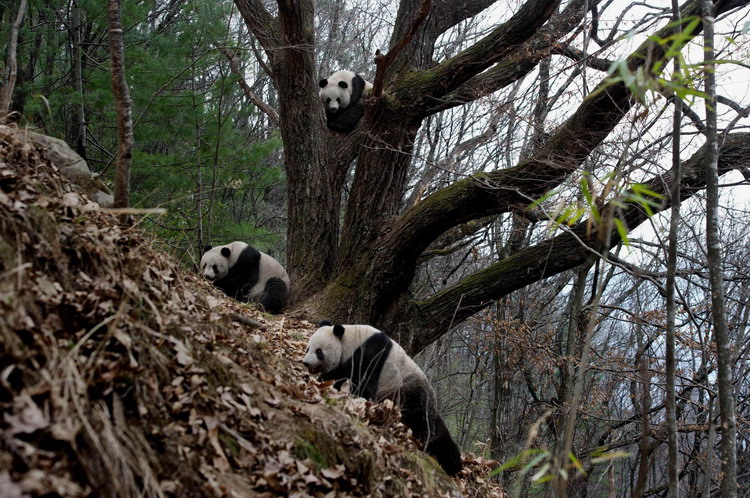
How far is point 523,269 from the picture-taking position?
27.9 ft

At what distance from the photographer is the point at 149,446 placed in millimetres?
2779

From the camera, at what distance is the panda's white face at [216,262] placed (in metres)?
9.22

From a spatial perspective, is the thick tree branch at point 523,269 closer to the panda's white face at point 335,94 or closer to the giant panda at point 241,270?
the giant panda at point 241,270

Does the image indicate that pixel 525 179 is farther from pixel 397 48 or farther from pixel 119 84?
pixel 119 84

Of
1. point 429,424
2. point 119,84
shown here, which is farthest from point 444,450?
point 119,84

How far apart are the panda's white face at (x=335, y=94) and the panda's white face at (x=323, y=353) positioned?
5.16 meters

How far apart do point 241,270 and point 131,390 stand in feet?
21.4

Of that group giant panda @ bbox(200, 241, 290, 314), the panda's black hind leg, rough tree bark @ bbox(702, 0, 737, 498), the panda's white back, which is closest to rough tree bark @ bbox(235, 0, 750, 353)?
the panda's black hind leg

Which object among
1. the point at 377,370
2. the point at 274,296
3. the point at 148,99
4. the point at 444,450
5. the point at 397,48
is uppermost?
the point at 397,48

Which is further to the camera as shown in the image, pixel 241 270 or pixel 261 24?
pixel 241 270

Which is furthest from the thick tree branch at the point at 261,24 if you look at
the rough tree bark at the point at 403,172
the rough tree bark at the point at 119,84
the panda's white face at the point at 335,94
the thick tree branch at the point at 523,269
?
the thick tree branch at the point at 523,269

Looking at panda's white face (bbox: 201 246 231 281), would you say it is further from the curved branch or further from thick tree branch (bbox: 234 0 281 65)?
the curved branch

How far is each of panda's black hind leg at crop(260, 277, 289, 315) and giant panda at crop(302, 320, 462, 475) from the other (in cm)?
221

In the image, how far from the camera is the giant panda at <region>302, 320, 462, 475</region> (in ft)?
20.8
